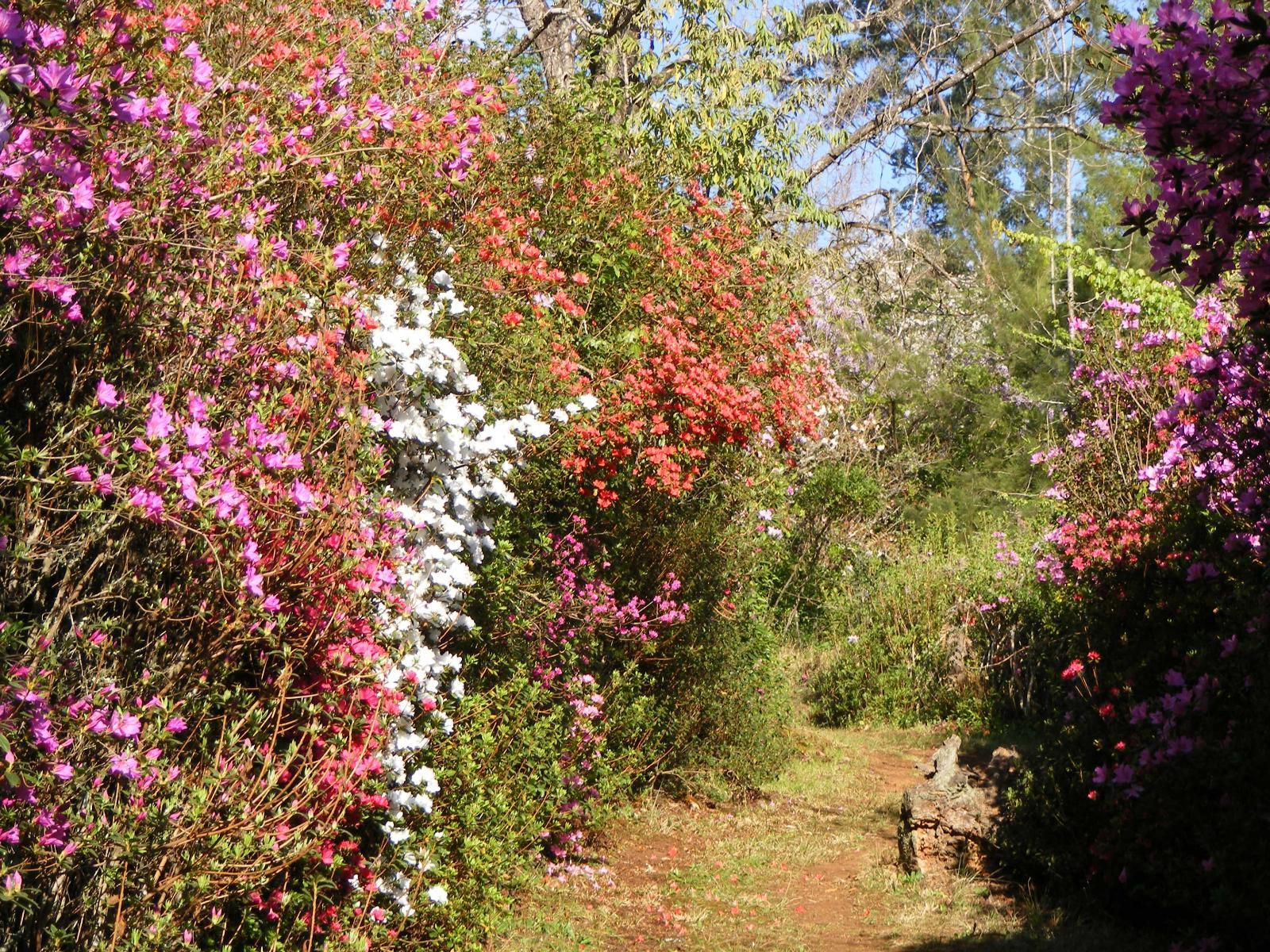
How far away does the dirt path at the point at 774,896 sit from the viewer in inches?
241

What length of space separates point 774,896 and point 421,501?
350 centimetres

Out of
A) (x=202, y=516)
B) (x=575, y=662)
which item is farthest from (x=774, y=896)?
(x=202, y=516)

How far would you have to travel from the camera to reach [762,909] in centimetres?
682

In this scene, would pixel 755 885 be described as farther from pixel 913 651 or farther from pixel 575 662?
pixel 913 651

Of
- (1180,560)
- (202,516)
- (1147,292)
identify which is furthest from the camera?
(1147,292)

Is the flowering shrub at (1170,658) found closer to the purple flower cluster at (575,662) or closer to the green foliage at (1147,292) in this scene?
the green foliage at (1147,292)

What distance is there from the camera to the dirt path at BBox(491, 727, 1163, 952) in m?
6.13

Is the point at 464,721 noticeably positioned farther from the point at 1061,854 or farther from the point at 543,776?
the point at 1061,854

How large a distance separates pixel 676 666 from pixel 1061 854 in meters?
A: 3.30

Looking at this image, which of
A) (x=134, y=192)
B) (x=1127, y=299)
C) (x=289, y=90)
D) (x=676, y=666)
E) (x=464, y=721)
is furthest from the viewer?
(x=1127, y=299)

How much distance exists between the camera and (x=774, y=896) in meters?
7.12

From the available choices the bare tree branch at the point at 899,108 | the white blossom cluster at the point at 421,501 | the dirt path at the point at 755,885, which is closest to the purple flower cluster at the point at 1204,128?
the white blossom cluster at the point at 421,501

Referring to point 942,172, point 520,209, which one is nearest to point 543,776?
point 520,209

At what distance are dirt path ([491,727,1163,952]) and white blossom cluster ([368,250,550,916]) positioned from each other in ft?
4.32
